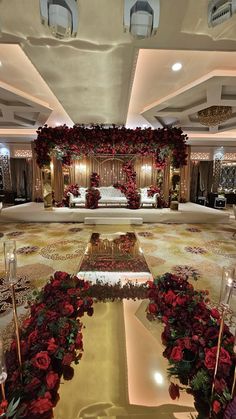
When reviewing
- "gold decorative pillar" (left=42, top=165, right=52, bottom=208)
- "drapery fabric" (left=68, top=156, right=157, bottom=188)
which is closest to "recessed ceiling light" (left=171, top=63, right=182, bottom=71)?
"gold decorative pillar" (left=42, top=165, right=52, bottom=208)

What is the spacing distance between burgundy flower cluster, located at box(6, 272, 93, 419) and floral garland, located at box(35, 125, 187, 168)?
510 cm

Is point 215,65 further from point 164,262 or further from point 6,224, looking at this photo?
point 6,224

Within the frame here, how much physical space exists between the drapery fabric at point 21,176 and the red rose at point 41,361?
37.3 feet

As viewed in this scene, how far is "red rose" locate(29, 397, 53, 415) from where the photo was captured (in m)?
1.08

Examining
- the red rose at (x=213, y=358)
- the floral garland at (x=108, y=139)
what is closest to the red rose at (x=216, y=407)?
the red rose at (x=213, y=358)

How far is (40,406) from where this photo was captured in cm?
109

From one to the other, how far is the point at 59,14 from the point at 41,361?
2.40 m

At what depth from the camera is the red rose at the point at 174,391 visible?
52.4 inches

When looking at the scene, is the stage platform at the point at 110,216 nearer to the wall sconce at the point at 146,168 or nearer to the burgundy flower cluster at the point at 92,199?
the burgundy flower cluster at the point at 92,199

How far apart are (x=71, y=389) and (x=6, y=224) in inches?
235

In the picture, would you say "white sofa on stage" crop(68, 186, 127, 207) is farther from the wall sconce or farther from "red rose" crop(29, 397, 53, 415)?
"red rose" crop(29, 397, 53, 415)

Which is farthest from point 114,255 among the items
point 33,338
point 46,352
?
point 46,352

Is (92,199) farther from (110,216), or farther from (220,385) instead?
(220,385)

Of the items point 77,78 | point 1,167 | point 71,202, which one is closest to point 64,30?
point 77,78
